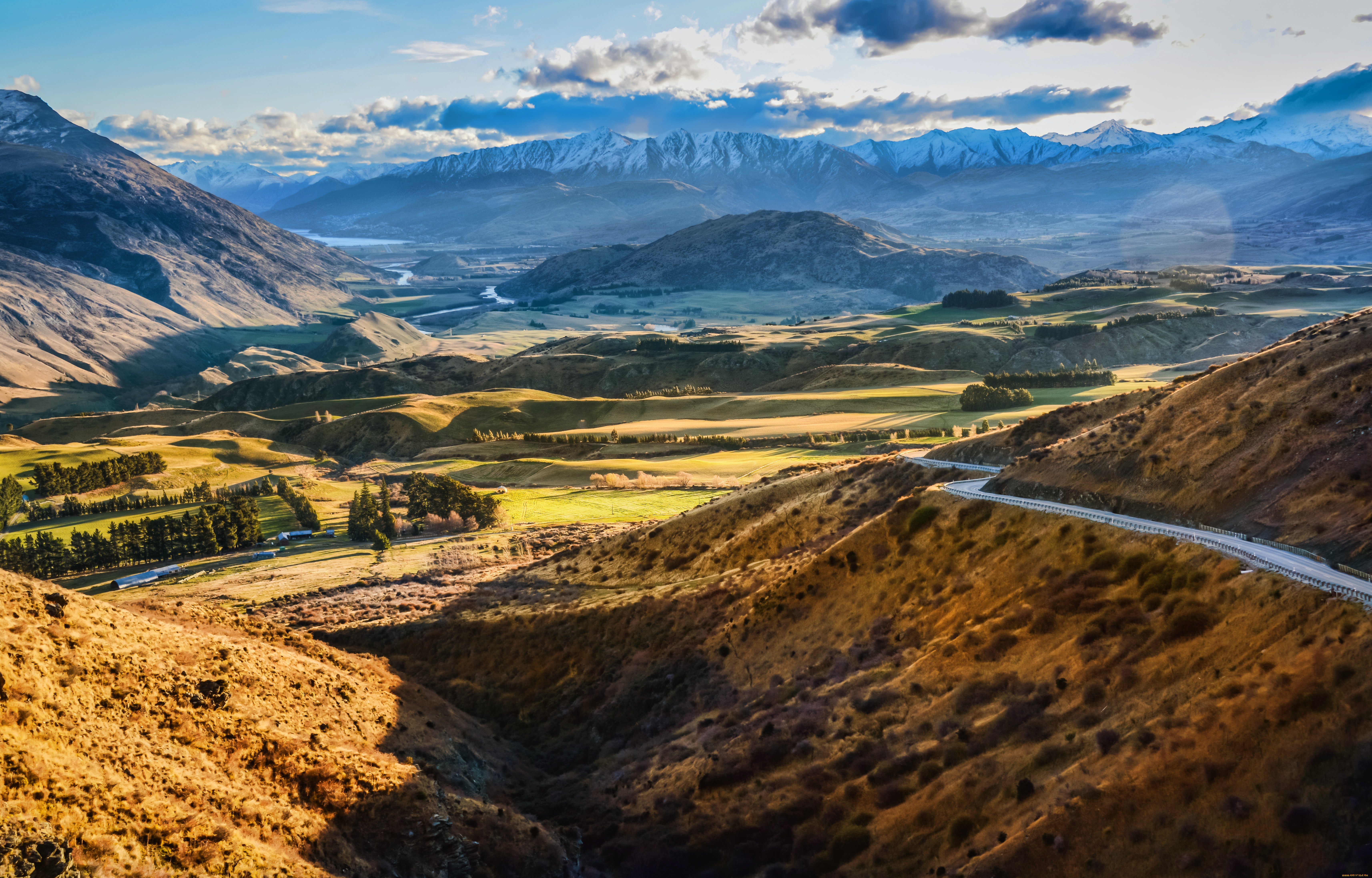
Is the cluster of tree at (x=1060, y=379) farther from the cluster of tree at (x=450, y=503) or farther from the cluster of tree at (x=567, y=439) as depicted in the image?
the cluster of tree at (x=450, y=503)

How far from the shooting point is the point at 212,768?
2906 centimetres

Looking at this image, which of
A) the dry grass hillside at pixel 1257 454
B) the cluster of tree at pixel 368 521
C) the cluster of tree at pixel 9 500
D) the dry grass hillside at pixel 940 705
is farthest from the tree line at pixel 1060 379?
the cluster of tree at pixel 9 500

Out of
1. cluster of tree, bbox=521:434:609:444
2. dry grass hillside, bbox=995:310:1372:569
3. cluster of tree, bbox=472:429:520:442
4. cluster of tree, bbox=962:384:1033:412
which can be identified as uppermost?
dry grass hillside, bbox=995:310:1372:569

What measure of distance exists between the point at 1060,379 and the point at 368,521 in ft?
422

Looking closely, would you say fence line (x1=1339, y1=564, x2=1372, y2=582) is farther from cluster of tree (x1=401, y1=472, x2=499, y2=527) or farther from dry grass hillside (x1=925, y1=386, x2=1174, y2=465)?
cluster of tree (x1=401, y1=472, x2=499, y2=527)

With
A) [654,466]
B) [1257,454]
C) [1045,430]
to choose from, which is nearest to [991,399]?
[654,466]

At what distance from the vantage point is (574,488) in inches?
4427

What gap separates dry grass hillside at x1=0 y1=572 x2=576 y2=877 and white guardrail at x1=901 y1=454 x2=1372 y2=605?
2607 centimetres

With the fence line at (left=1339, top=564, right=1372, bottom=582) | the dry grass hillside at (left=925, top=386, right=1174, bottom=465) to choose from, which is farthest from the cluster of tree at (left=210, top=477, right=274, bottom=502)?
the fence line at (left=1339, top=564, right=1372, bottom=582)

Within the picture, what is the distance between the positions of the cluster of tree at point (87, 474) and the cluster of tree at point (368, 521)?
187ft

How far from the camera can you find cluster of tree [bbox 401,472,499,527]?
95.2 metres

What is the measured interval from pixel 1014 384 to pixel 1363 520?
132257 millimetres

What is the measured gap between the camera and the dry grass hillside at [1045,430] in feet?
180

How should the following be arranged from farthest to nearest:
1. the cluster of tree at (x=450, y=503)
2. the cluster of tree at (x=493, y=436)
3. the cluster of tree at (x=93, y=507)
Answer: the cluster of tree at (x=493, y=436), the cluster of tree at (x=93, y=507), the cluster of tree at (x=450, y=503)
